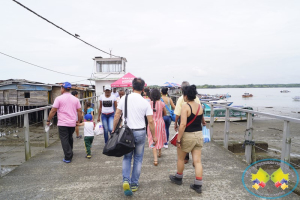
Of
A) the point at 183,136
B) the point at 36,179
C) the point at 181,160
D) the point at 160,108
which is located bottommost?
the point at 36,179

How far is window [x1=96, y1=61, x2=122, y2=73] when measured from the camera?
19.1 metres

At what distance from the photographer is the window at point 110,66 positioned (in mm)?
19092

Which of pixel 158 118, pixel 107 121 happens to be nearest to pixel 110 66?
pixel 107 121

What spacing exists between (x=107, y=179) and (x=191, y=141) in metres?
1.62

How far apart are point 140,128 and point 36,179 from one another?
2172mm

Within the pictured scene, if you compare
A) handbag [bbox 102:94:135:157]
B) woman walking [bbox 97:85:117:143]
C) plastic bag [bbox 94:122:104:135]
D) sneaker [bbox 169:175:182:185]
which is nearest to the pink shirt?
plastic bag [bbox 94:122:104:135]

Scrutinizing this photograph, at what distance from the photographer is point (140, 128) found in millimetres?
2906

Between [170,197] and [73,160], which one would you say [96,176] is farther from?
[170,197]

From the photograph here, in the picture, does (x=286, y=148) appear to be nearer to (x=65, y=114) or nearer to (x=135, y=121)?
(x=135, y=121)

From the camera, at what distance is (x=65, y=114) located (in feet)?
13.6

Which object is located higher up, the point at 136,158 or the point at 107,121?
the point at 107,121

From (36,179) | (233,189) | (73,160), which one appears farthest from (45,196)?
(233,189)

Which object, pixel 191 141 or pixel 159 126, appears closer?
pixel 191 141

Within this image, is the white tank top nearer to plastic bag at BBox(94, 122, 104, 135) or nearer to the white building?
plastic bag at BBox(94, 122, 104, 135)
